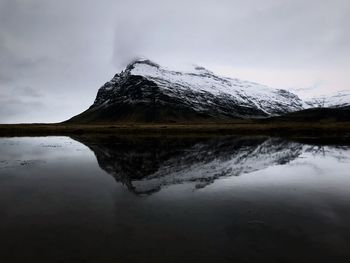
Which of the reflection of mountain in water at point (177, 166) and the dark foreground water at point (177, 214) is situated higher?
the reflection of mountain in water at point (177, 166)

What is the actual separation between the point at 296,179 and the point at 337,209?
985 centimetres

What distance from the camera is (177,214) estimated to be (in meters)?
19.4

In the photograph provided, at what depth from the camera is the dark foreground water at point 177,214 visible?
1398 cm

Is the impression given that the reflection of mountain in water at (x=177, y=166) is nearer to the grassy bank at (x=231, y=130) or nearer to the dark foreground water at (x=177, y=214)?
the dark foreground water at (x=177, y=214)

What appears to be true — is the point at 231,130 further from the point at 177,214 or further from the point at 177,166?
the point at 177,214

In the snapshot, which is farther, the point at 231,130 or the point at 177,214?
the point at 231,130

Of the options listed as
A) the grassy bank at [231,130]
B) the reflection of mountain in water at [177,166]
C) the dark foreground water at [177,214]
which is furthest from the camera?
the grassy bank at [231,130]

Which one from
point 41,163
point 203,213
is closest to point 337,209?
point 203,213

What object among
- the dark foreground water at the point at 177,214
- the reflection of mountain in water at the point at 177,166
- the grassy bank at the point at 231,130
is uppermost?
the grassy bank at the point at 231,130

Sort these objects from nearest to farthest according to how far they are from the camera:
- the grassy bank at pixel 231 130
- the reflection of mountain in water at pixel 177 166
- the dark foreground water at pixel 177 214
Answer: the dark foreground water at pixel 177 214 < the reflection of mountain in water at pixel 177 166 < the grassy bank at pixel 231 130

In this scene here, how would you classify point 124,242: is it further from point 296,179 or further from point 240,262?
point 296,179

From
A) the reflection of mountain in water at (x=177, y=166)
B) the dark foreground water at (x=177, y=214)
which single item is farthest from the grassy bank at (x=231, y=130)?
the dark foreground water at (x=177, y=214)

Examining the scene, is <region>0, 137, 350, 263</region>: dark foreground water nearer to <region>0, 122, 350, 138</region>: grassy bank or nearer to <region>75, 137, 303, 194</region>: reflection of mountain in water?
<region>75, 137, 303, 194</region>: reflection of mountain in water

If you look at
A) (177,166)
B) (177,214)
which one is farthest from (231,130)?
(177,214)
